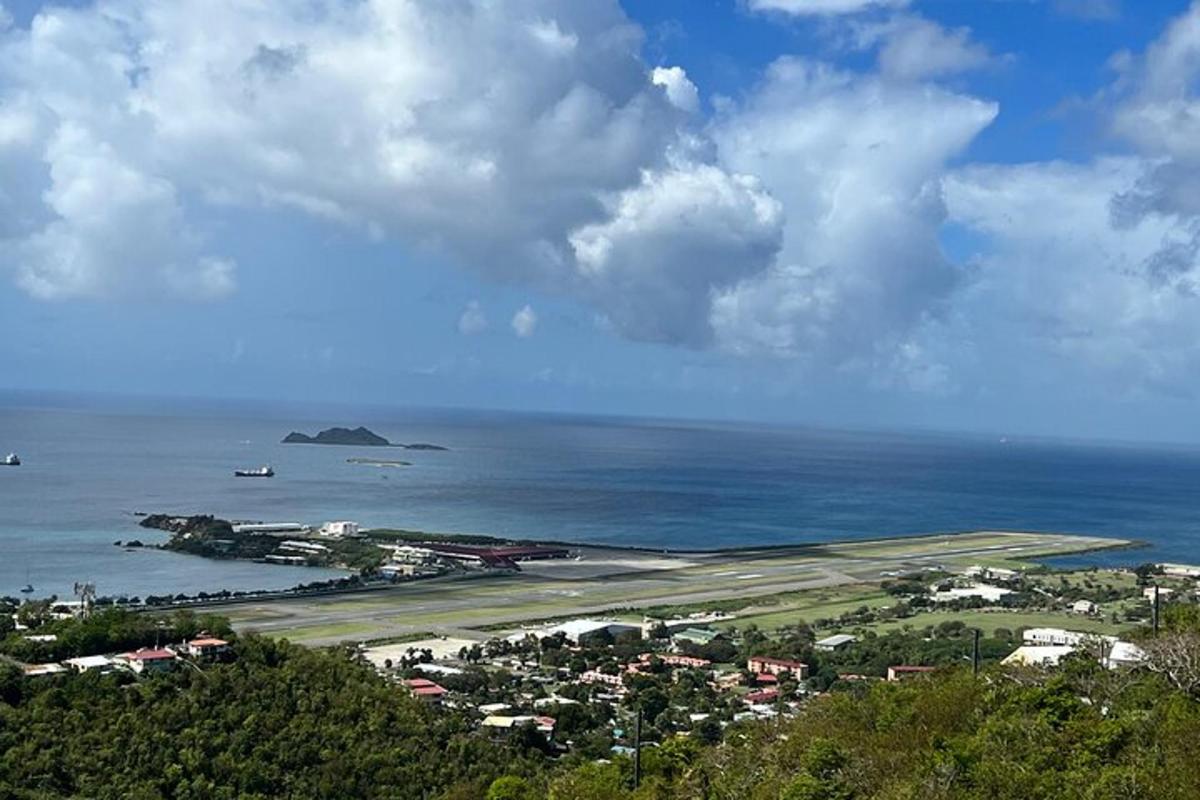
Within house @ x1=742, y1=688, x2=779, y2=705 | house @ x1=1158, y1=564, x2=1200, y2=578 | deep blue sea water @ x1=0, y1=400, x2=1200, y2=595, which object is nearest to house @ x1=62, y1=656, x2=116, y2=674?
house @ x1=742, y1=688, x2=779, y2=705

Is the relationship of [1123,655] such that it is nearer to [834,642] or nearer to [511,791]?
[511,791]

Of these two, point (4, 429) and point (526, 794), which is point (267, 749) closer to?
point (526, 794)

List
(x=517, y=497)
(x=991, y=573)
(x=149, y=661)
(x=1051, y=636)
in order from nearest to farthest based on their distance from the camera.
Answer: (x=149, y=661)
(x=1051, y=636)
(x=991, y=573)
(x=517, y=497)

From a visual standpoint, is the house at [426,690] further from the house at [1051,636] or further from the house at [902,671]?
the house at [1051,636]

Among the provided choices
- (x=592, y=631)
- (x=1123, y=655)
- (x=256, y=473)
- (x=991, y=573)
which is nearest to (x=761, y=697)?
(x=592, y=631)

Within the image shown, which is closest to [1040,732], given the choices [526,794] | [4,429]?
[526,794]

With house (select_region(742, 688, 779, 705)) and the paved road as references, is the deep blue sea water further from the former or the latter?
A: house (select_region(742, 688, 779, 705))
